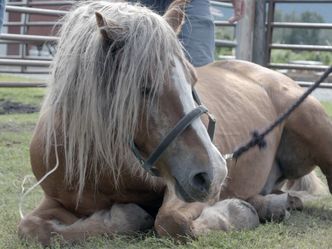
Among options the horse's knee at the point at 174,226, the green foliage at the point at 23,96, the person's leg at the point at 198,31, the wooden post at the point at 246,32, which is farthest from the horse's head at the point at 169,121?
the green foliage at the point at 23,96

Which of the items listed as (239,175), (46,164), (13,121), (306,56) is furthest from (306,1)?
(306,56)

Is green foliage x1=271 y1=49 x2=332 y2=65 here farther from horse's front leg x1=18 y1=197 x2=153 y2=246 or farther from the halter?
the halter

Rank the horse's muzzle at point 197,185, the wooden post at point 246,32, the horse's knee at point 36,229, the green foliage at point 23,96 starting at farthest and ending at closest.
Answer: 1. the green foliage at point 23,96
2. the wooden post at point 246,32
3. the horse's knee at point 36,229
4. the horse's muzzle at point 197,185

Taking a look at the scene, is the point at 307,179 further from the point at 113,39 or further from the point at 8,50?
the point at 8,50

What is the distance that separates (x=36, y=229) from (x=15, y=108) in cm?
641

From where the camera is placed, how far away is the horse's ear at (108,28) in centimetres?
268

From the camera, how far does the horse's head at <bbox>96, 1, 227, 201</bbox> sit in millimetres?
2590

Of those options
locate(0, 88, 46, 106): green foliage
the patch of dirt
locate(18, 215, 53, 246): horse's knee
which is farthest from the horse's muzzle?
locate(0, 88, 46, 106): green foliage

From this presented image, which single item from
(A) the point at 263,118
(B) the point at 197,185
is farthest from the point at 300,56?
(B) the point at 197,185

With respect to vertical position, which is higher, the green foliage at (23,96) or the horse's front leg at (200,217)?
the horse's front leg at (200,217)

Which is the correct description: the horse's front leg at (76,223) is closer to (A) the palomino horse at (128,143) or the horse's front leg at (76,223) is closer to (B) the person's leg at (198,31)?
(A) the palomino horse at (128,143)

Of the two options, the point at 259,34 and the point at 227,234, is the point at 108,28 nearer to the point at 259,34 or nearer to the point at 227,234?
the point at 227,234

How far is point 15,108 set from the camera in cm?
930

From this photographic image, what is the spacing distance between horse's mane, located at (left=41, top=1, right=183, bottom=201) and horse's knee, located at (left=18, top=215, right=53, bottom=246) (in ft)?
1.01
